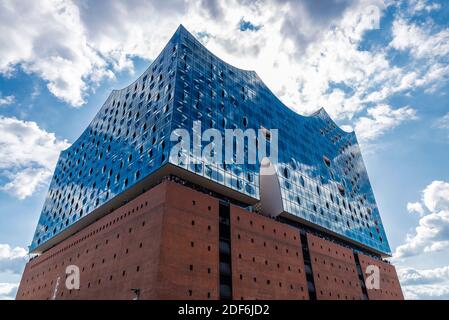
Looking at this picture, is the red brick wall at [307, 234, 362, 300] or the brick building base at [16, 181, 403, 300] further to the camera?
the red brick wall at [307, 234, 362, 300]

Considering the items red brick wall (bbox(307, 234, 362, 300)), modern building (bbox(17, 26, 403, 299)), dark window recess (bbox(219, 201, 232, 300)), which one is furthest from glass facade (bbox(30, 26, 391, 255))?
dark window recess (bbox(219, 201, 232, 300))

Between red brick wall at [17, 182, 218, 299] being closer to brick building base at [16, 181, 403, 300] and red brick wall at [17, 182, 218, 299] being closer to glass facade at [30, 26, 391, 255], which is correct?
brick building base at [16, 181, 403, 300]

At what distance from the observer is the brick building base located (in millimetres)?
22516

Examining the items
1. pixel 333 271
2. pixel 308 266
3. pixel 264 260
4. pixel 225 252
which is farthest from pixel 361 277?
pixel 225 252

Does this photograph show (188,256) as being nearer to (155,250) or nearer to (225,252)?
(155,250)

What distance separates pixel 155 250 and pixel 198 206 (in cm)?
512

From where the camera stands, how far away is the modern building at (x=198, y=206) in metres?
24.3

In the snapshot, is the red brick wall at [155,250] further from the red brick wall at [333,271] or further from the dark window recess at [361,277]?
the dark window recess at [361,277]

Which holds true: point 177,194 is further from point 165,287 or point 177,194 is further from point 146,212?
point 165,287

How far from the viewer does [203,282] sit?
2311 centimetres

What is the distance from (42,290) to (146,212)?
19295 mm

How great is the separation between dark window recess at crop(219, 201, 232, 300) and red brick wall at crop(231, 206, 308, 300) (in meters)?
0.32

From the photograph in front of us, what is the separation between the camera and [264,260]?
28.2 meters
